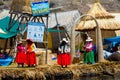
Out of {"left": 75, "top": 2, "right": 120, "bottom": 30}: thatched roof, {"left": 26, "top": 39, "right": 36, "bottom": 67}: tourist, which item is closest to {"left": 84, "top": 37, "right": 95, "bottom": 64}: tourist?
{"left": 26, "top": 39, "right": 36, "bottom": 67}: tourist

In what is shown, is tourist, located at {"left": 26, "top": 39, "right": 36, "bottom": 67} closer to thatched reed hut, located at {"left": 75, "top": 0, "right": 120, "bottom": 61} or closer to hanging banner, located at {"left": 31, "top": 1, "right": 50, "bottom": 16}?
hanging banner, located at {"left": 31, "top": 1, "right": 50, "bottom": 16}

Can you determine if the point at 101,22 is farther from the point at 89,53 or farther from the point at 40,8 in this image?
the point at 40,8

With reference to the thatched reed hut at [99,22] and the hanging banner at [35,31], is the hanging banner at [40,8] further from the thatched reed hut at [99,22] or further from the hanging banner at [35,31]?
the thatched reed hut at [99,22]

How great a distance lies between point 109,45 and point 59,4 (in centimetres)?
2354

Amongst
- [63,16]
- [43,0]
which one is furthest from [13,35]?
[63,16]

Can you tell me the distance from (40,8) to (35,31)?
41.8 inches

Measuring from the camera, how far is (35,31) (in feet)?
47.5

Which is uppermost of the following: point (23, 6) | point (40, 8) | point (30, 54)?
point (23, 6)

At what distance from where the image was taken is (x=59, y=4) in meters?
43.6

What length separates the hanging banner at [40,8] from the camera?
48.5 feet

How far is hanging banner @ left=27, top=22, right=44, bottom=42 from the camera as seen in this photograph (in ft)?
47.3

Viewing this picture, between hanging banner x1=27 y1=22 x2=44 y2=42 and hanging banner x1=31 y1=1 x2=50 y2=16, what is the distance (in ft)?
2.44

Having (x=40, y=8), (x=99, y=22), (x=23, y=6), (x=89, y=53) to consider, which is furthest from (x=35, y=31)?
(x=99, y=22)

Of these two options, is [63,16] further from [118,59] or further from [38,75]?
[38,75]
